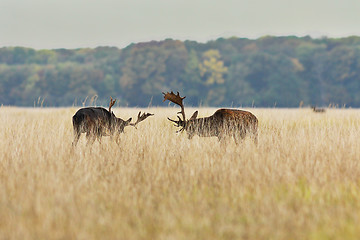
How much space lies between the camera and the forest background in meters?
51.0

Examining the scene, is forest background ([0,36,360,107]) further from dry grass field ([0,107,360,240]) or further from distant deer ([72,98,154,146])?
dry grass field ([0,107,360,240])

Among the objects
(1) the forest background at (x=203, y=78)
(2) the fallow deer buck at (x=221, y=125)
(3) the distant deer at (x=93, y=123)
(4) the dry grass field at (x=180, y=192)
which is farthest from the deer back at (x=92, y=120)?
(1) the forest background at (x=203, y=78)

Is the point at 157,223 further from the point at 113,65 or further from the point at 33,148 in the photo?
the point at 113,65

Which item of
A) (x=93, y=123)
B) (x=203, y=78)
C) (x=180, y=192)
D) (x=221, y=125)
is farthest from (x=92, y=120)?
(x=203, y=78)

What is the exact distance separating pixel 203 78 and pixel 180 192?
4969cm

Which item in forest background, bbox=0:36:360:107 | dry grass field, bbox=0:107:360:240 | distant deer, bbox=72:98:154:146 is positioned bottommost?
dry grass field, bbox=0:107:360:240

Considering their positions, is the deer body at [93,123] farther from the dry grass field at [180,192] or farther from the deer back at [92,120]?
the dry grass field at [180,192]

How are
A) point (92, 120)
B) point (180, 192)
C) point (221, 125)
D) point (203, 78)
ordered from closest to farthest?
point (180, 192) → point (92, 120) → point (221, 125) → point (203, 78)

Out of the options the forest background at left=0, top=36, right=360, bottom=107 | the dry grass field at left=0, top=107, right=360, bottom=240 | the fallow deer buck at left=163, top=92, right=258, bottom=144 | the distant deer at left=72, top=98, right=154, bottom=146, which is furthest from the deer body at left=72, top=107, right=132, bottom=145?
the forest background at left=0, top=36, right=360, bottom=107

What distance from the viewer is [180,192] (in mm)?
4391

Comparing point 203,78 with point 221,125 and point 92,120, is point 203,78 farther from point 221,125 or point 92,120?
point 92,120

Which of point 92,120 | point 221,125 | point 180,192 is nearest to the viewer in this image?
point 180,192

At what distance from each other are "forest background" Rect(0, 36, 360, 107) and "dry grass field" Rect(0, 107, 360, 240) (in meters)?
42.5

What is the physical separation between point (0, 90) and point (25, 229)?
57.0 metres
